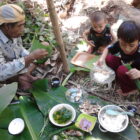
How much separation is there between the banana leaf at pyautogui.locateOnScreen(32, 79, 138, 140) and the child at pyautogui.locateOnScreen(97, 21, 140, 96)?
271 mm

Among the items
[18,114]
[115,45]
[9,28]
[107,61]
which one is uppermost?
[9,28]

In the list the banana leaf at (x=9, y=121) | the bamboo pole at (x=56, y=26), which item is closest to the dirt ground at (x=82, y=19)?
the bamboo pole at (x=56, y=26)

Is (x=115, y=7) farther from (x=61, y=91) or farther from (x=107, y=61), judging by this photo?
(x=61, y=91)

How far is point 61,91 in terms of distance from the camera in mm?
2371

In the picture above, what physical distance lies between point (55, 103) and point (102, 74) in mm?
587

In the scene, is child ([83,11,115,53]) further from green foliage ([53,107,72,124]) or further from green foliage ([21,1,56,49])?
green foliage ([53,107,72,124])

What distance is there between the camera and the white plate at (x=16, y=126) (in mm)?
2029

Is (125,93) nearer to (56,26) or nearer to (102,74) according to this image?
(102,74)

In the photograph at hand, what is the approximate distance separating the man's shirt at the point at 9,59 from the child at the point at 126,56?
2.47 feet

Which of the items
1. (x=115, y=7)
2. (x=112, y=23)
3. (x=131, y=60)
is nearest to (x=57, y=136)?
(x=131, y=60)

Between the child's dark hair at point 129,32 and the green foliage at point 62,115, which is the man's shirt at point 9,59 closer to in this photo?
the green foliage at point 62,115

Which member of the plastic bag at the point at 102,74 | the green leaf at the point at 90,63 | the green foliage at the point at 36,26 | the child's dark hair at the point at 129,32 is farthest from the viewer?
the green foliage at the point at 36,26

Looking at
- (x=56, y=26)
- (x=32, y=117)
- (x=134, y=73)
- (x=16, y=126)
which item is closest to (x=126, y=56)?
(x=134, y=73)

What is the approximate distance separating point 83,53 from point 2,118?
1.17m
